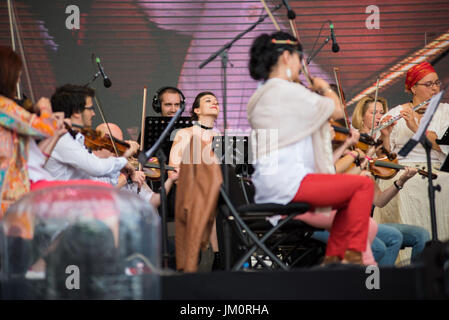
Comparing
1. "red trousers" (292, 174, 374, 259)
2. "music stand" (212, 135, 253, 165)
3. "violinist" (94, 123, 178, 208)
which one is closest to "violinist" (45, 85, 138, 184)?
"violinist" (94, 123, 178, 208)

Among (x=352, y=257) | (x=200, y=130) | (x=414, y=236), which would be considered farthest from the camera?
(x=200, y=130)

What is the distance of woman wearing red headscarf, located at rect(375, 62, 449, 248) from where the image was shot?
4.80m

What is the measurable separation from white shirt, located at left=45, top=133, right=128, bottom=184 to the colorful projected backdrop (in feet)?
8.93

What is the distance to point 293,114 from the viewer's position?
10.9ft

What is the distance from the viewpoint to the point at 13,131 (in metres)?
3.24

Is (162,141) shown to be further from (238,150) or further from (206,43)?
(206,43)

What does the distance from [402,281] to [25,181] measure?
1.76m

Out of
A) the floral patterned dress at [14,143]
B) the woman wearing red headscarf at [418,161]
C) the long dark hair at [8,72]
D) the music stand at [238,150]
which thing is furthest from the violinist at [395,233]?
the long dark hair at [8,72]

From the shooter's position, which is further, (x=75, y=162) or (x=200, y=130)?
(x=200, y=130)

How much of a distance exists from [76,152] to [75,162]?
0.19 feet

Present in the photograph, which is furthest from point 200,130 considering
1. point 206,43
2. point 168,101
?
point 206,43

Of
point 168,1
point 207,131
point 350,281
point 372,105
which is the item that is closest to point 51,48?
point 168,1

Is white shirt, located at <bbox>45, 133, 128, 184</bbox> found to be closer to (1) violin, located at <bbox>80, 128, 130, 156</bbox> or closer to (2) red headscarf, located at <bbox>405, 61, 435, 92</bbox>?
(1) violin, located at <bbox>80, 128, 130, 156</bbox>
